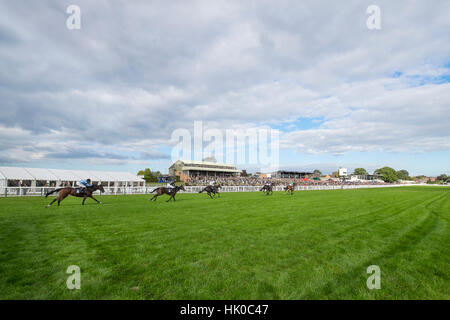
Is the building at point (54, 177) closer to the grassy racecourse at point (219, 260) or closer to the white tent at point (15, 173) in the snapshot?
the white tent at point (15, 173)

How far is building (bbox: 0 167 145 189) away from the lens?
80.0ft

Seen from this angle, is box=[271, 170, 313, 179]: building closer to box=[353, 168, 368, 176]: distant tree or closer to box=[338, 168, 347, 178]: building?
box=[338, 168, 347, 178]: building

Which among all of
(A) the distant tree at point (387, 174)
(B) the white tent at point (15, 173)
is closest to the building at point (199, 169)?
(B) the white tent at point (15, 173)

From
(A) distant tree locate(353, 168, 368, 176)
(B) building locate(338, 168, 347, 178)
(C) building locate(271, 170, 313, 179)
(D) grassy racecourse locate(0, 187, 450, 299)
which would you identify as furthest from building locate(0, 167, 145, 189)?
(A) distant tree locate(353, 168, 368, 176)

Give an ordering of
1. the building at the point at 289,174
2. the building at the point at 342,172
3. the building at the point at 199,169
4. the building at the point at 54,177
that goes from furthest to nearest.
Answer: the building at the point at 342,172
the building at the point at 289,174
the building at the point at 199,169
the building at the point at 54,177

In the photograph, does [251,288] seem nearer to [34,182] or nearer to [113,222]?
[113,222]

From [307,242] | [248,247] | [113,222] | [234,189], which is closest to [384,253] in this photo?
[307,242]

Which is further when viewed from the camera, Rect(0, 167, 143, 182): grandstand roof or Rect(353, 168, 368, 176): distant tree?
Rect(353, 168, 368, 176): distant tree

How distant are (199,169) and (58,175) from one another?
5741 centimetres

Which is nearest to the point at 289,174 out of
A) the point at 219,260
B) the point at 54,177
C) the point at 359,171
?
the point at 359,171

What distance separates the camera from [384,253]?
5.75 meters

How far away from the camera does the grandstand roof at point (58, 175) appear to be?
970 inches

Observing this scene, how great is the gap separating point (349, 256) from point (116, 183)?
105 ft

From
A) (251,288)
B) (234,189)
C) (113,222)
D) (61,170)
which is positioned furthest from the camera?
(234,189)
